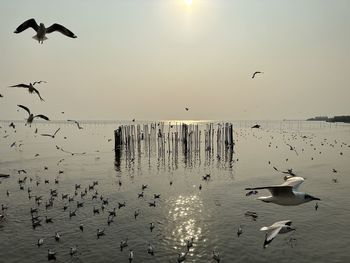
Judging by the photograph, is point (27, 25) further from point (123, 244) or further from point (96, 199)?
point (96, 199)

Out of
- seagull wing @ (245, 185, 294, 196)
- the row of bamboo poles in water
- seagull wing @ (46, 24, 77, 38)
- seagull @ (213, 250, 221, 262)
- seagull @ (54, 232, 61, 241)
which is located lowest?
seagull @ (213, 250, 221, 262)

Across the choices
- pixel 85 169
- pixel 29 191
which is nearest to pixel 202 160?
pixel 85 169

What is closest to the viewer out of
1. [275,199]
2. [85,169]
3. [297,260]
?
[275,199]

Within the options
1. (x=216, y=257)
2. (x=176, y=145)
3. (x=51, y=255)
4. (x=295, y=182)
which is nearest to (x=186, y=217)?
(x=216, y=257)

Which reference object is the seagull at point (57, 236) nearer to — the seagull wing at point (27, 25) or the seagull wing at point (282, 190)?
the seagull wing at point (282, 190)

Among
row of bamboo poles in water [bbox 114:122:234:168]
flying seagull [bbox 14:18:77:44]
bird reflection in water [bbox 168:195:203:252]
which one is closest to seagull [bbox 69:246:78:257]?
bird reflection in water [bbox 168:195:203:252]

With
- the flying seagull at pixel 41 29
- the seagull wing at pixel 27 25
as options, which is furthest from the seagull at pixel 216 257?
the seagull wing at pixel 27 25

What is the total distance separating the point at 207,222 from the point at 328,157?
174 feet

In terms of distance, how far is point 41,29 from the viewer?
1214 centimetres

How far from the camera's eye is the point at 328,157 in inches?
2948

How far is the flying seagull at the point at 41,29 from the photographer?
10.9 meters

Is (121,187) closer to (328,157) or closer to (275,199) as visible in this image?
(275,199)

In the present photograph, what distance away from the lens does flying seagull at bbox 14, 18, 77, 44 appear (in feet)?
35.6

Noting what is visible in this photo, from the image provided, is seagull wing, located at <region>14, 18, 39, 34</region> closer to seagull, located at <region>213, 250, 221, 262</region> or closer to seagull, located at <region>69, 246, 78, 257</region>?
seagull, located at <region>69, 246, 78, 257</region>
